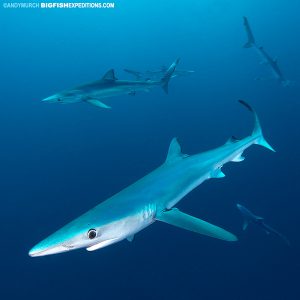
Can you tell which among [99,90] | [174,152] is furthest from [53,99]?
[174,152]

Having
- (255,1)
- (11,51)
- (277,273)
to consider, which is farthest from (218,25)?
(277,273)

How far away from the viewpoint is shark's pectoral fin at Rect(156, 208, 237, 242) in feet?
11.4

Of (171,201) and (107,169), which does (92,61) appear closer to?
(107,169)

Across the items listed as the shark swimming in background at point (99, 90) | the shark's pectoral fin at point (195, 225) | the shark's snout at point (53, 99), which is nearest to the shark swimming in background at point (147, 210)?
the shark's pectoral fin at point (195, 225)

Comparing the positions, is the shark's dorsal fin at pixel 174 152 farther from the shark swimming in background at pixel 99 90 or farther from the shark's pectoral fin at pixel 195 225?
the shark swimming in background at pixel 99 90

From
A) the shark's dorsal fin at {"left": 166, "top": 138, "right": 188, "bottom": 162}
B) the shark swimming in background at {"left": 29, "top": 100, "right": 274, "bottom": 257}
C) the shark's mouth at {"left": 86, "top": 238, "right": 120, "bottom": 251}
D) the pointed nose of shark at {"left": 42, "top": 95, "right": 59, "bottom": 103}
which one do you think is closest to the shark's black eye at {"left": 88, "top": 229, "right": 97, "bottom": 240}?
the shark swimming in background at {"left": 29, "top": 100, "right": 274, "bottom": 257}

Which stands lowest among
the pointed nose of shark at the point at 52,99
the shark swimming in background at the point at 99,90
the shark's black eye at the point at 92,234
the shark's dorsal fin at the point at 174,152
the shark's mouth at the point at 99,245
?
the shark's mouth at the point at 99,245

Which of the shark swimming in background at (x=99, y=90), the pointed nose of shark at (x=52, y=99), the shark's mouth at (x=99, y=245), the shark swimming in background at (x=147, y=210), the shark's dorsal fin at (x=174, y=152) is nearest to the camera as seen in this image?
the shark swimming in background at (x=147, y=210)

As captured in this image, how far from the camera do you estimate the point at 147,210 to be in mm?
3631

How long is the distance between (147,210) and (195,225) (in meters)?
0.53

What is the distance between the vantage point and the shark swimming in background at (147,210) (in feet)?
9.50

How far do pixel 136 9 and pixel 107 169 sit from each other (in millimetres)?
65818

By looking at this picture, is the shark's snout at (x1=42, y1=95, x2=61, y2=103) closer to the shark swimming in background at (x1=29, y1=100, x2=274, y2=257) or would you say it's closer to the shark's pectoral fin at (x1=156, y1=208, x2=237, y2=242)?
the shark swimming in background at (x1=29, y1=100, x2=274, y2=257)

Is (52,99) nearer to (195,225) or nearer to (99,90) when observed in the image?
(99,90)
